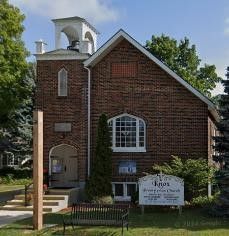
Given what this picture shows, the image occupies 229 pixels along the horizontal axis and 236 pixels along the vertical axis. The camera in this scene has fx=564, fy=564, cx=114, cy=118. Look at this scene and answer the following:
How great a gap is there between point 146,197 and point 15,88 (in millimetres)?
17343

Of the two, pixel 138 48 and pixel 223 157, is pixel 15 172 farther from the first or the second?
pixel 223 157

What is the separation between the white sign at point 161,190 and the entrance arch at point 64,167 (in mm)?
6375

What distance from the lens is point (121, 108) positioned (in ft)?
87.1

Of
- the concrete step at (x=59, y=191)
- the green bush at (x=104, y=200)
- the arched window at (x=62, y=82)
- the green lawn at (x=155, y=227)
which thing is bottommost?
the green lawn at (x=155, y=227)

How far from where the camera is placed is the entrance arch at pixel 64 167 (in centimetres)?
2772

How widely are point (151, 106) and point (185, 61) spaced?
93.3ft

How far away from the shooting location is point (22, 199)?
2438 centimetres

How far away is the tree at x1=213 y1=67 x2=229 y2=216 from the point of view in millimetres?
20188

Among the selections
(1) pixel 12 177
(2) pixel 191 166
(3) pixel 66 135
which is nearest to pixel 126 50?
(3) pixel 66 135

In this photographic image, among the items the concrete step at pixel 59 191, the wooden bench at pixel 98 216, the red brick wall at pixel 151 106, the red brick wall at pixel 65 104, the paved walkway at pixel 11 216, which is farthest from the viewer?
the red brick wall at pixel 65 104

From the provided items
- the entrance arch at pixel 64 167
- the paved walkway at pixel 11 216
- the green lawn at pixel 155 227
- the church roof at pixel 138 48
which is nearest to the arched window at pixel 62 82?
the church roof at pixel 138 48

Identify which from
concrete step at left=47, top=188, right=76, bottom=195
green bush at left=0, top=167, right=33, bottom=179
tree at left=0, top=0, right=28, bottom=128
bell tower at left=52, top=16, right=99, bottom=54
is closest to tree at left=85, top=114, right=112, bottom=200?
concrete step at left=47, top=188, right=76, bottom=195

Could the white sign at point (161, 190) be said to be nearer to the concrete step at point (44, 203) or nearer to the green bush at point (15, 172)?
the concrete step at point (44, 203)

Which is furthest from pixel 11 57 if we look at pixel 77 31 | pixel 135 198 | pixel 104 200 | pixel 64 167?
pixel 135 198
